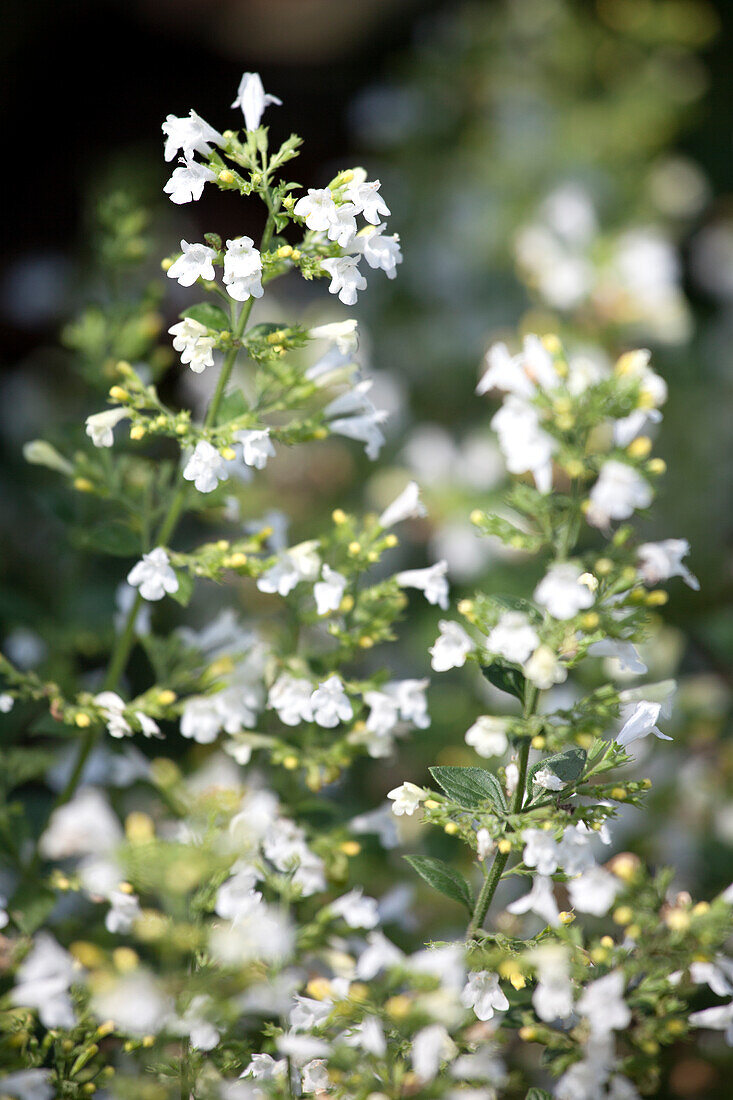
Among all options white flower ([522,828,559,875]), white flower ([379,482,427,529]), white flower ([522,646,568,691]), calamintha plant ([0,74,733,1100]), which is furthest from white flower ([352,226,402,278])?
white flower ([522,828,559,875])

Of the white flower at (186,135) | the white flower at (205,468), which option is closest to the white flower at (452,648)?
the white flower at (205,468)

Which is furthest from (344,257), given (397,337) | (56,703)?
(397,337)

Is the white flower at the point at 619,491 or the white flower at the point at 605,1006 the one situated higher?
the white flower at the point at 619,491

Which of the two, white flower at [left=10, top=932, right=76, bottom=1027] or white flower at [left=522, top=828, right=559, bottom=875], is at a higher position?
white flower at [left=522, top=828, right=559, bottom=875]

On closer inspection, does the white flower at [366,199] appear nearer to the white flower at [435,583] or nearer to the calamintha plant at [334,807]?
the calamintha plant at [334,807]

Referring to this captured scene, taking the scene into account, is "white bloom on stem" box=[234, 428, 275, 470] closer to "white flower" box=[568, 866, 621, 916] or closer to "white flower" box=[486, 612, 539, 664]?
"white flower" box=[486, 612, 539, 664]

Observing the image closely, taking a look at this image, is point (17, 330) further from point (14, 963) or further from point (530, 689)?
point (530, 689)
